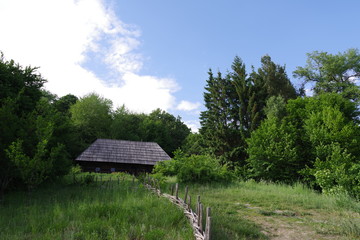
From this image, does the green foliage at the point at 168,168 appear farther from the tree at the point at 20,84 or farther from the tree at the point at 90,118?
the tree at the point at 90,118

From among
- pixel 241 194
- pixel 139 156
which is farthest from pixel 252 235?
pixel 139 156

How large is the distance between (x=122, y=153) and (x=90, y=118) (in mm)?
17454

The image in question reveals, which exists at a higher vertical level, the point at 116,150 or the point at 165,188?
the point at 116,150

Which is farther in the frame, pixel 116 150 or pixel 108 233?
pixel 116 150

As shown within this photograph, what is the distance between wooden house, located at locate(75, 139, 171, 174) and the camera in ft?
77.1

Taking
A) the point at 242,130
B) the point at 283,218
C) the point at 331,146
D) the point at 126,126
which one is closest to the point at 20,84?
the point at 283,218

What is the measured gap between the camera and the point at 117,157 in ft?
79.4

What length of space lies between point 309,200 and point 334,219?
3058mm

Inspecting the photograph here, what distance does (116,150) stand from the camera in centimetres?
2517

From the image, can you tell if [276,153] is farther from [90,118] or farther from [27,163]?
[90,118]

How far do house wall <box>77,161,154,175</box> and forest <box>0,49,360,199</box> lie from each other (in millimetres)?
2994

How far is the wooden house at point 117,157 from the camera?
2351 centimetres

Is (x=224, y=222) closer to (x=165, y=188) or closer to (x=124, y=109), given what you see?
(x=165, y=188)

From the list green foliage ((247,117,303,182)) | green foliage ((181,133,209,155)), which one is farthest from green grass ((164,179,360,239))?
green foliage ((181,133,209,155))
